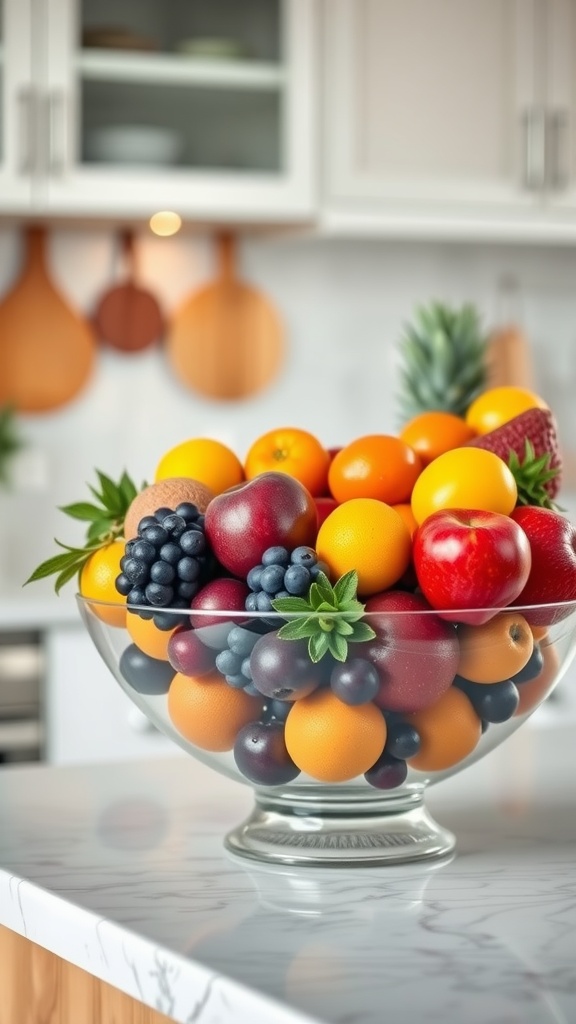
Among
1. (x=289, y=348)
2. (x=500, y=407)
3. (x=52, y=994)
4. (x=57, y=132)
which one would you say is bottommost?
(x=52, y=994)

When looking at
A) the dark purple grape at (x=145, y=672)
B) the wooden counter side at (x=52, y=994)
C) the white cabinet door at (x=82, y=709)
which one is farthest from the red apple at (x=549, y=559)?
the white cabinet door at (x=82, y=709)

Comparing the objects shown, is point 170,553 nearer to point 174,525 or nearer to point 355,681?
point 174,525

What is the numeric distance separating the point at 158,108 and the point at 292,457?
2.07 metres

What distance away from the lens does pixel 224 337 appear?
10.5 feet

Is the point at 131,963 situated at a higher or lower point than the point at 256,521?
lower

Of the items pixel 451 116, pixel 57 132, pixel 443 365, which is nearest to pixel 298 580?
pixel 443 365

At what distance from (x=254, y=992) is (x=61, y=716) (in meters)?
2.05

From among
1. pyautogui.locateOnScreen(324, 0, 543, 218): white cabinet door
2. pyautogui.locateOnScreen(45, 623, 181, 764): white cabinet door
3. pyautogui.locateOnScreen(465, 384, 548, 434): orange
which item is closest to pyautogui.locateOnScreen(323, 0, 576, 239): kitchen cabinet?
pyautogui.locateOnScreen(324, 0, 543, 218): white cabinet door

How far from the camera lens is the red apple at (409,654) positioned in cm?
78

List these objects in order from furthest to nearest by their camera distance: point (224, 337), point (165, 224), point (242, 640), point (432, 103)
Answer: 1. point (224, 337)
2. point (165, 224)
3. point (432, 103)
4. point (242, 640)

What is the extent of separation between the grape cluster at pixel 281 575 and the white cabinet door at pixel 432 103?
2.20 metres

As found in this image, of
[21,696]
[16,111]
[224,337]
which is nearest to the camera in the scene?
[21,696]

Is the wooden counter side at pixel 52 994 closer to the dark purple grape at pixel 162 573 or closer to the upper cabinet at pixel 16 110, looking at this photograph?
the dark purple grape at pixel 162 573

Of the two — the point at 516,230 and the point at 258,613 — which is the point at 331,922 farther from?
the point at 516,230
